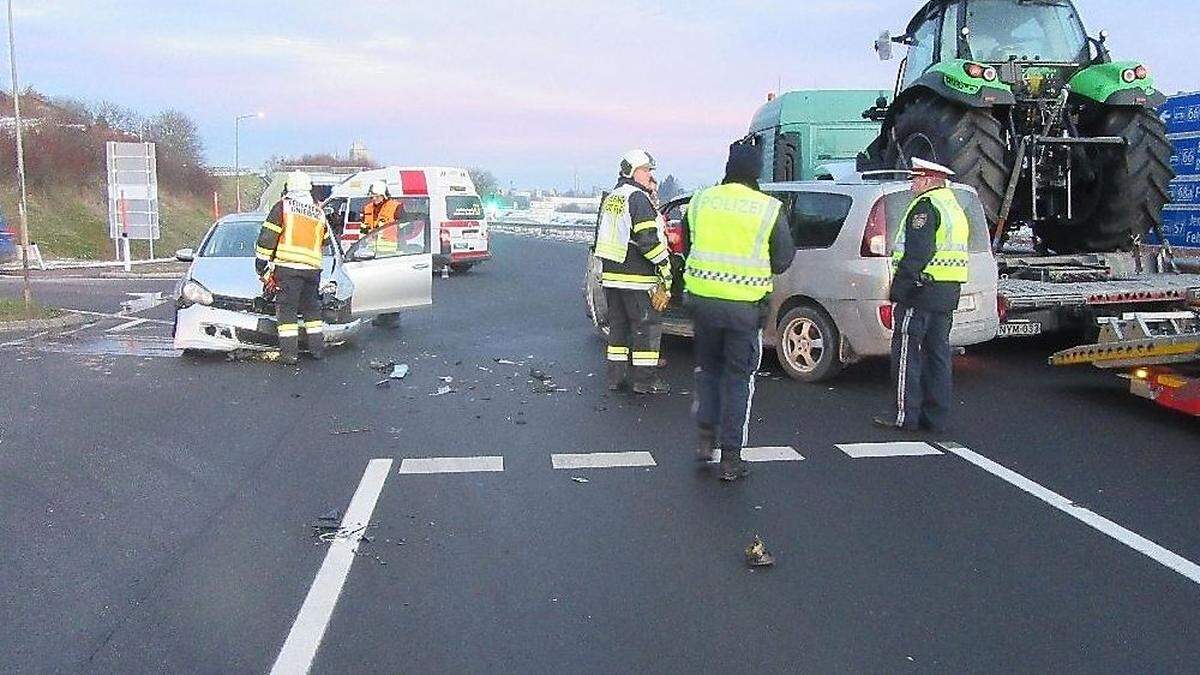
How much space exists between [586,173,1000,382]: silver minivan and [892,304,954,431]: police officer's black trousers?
807 mm

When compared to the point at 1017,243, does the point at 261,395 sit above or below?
below

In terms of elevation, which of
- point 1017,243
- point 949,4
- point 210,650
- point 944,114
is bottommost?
point 210,650

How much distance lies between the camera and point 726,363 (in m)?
5.91

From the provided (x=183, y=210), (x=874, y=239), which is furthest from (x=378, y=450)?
(x=183, y=210)

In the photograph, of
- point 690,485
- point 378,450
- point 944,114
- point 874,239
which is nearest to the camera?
point 690,485

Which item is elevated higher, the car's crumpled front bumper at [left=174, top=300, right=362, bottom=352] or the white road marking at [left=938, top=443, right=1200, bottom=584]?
the car's crumpled front bumper at [left=174, top=300, right=362, bottom=352]

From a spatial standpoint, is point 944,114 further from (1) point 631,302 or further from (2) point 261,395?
(2) point 261,395

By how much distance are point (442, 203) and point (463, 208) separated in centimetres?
59

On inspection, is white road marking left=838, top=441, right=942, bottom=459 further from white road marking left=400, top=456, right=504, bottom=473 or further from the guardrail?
the guardrail

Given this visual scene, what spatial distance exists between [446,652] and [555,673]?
0.42 meters

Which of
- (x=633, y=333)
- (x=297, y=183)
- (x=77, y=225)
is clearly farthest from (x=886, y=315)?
(x=77, y=225)

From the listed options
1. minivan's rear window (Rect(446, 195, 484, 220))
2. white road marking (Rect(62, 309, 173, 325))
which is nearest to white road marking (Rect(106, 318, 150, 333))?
white road marking (Rect(62, 309, 173, 325))

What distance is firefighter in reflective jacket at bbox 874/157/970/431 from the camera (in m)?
6.75

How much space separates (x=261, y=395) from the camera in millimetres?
8211
